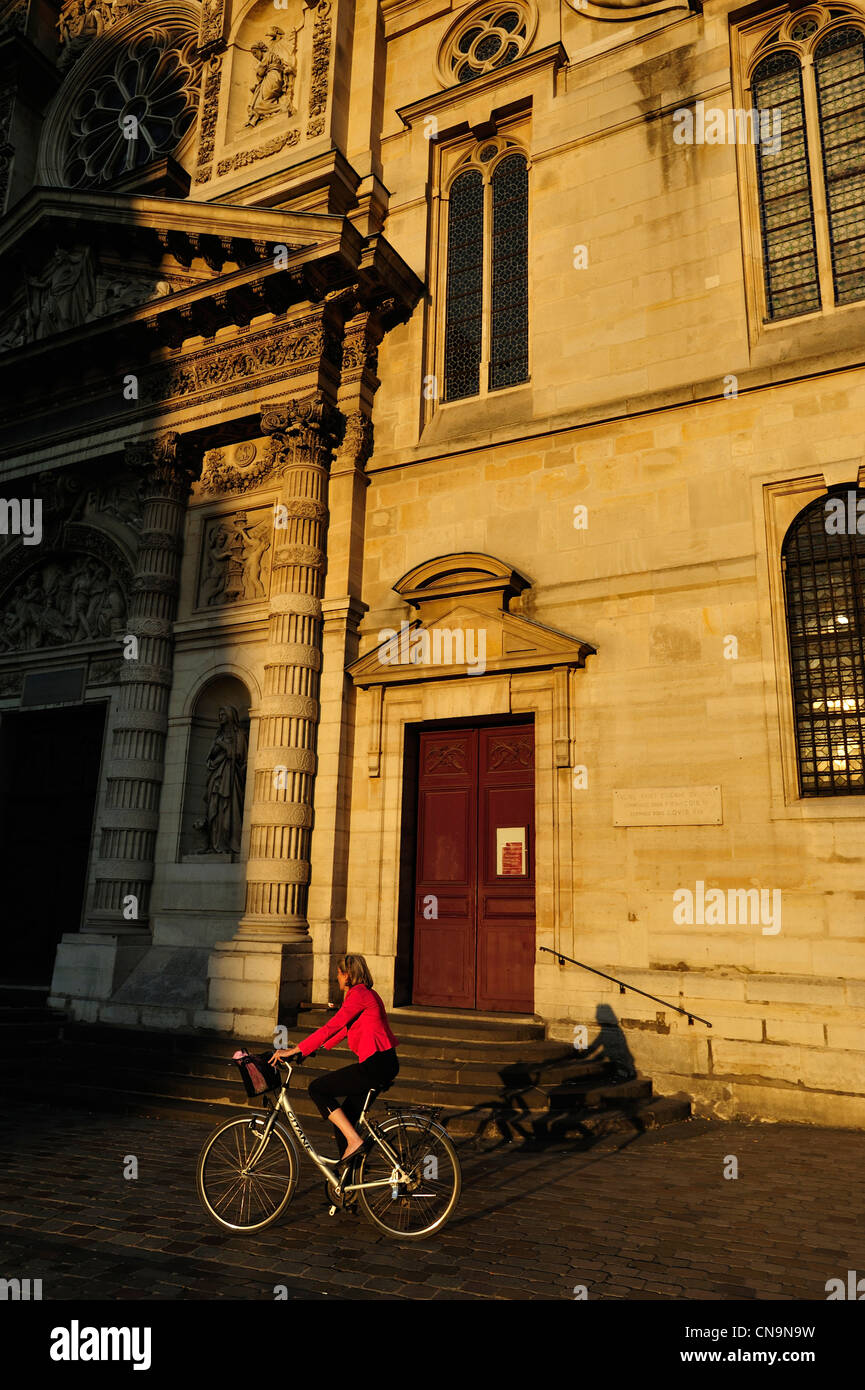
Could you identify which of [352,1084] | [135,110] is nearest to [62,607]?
[135,110]

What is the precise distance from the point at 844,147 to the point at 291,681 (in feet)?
34.0

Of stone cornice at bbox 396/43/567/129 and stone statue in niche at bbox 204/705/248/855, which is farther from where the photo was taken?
stone cornice at bbox 396/43/567/129

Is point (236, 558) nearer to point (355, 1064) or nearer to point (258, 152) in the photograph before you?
point (258, 152)

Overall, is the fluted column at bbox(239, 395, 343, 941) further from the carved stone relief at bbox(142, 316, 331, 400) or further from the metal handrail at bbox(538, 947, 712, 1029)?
the metal handrail at bbox(538, 947, 712, 1029)

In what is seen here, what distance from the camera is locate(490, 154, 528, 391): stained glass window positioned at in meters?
14.4

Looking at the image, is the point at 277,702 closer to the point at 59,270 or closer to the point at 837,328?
the point at 837,328

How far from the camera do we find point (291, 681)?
1312cm

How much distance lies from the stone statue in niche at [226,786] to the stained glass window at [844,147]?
1022 centimetres

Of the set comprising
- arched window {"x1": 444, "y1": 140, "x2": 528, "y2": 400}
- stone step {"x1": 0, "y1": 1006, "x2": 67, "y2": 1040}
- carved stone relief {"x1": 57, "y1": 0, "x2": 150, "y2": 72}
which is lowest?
stone step {"x1": 0, "y1": 1006, "x2": 67, "y2": 1040}

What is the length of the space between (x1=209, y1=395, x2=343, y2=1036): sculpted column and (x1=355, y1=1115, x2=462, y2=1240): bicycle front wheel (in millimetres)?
6073

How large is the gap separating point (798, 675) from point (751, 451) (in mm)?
2867

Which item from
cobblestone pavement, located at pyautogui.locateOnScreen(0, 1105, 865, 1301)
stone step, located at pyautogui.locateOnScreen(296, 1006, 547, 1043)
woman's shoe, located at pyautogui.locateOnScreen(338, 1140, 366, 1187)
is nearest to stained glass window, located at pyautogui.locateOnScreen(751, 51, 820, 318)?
stone step, located at pyautogui.locateOnScreen(296, 1006, 547, 1043)

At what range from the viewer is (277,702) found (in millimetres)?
13055

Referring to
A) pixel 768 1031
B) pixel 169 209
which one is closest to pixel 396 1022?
pixel 768 1031
